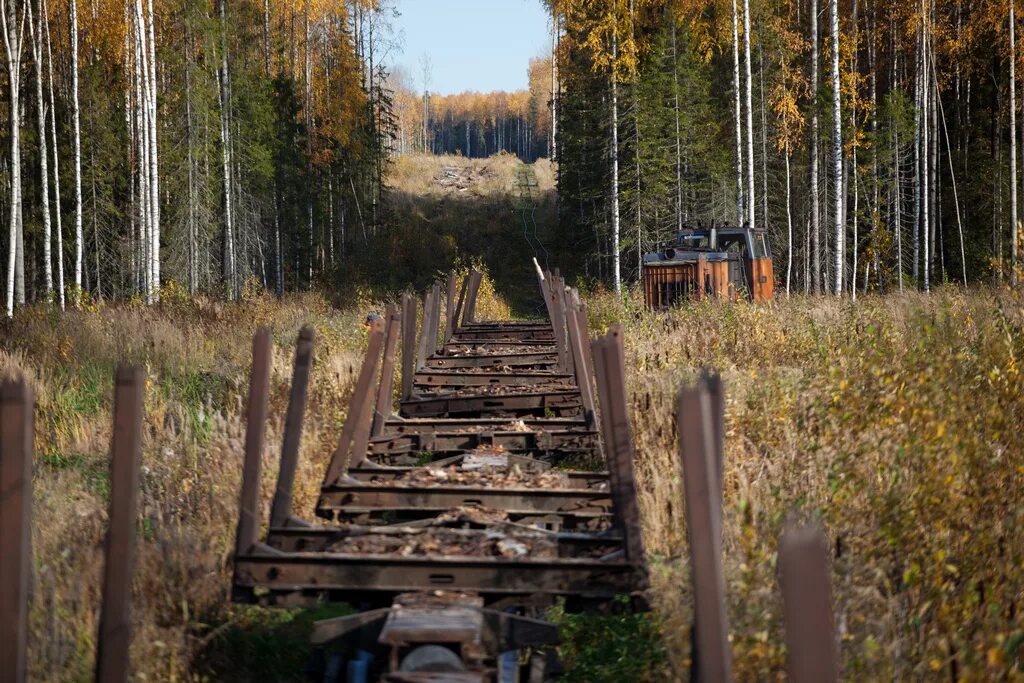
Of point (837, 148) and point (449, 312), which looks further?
point (837, 148)

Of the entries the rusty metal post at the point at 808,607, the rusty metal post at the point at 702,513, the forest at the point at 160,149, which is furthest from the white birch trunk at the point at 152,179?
the rusty metal post at the point at 808,607

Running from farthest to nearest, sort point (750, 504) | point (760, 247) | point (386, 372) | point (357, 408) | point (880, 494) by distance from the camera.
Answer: point (760, 247), point (386, 372), point (357, 408), point (880, 494), point (750, 504)

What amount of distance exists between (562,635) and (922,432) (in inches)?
97.5

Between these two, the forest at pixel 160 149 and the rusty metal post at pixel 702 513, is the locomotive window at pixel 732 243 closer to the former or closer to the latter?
the forest at pixel 160 149

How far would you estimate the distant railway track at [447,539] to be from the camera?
2.75 metres

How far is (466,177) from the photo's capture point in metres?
64.4

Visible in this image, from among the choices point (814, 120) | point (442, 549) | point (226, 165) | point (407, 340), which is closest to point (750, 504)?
point (442, 549)

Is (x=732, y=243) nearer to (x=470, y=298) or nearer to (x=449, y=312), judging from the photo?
(x=470, y=298)

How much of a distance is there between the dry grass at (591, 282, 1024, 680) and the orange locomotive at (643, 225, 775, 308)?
688 centimetres

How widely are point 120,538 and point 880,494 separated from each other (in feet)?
12.2


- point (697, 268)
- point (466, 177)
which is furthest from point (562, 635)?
point (466, 177)

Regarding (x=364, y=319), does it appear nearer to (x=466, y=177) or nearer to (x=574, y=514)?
(x=574, y=514)

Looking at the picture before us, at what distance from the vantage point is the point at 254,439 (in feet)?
13.5

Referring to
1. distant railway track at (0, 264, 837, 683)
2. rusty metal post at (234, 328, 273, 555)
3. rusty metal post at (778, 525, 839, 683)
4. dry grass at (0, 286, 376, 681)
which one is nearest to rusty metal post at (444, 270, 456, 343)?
dry grass at (0, 286, 376, 681)
